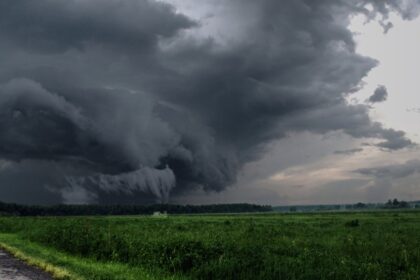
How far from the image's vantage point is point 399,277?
16.8 meters

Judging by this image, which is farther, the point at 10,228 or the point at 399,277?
the point at 10,228

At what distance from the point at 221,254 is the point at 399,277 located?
7.33m

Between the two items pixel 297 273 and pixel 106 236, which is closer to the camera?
pixel 297 273

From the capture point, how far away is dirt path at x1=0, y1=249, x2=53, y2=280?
16538 mm

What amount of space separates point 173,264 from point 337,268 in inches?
268

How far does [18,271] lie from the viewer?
1828 centimetres

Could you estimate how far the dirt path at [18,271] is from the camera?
16.5 metres

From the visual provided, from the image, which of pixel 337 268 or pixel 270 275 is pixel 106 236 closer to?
pixel 270 275

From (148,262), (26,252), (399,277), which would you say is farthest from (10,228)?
(399,277)

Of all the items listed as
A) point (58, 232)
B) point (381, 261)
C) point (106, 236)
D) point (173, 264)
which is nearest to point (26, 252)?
point (106, 236)

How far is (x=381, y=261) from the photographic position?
66.6ft

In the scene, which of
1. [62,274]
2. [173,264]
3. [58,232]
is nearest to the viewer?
[62,274]

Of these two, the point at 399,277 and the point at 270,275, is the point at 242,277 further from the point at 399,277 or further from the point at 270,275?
the point at 399,277

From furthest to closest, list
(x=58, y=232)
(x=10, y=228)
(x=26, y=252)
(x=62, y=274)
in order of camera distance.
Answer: (x=10, y=228) < (x=58, y=232) < (x=26, y=252) < (x=62, y=274)
